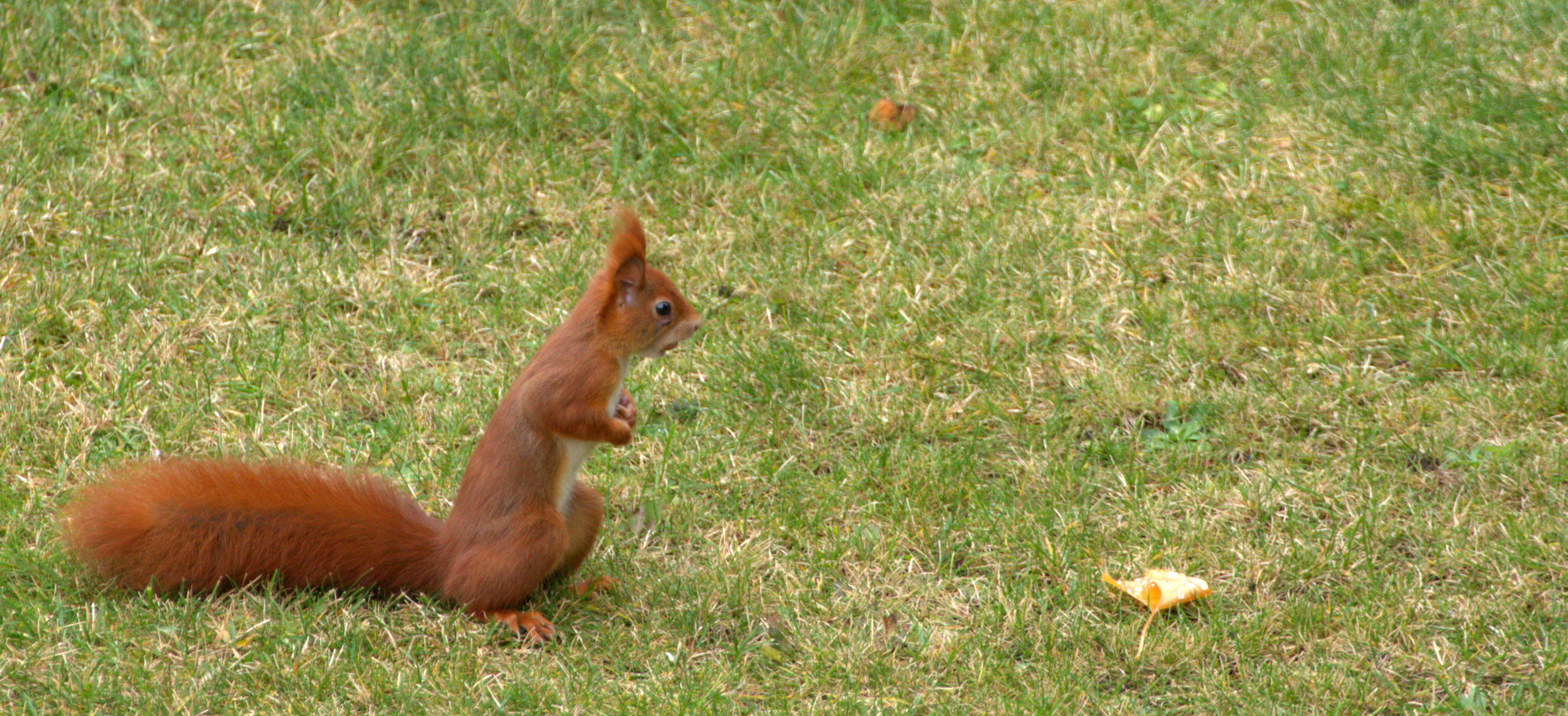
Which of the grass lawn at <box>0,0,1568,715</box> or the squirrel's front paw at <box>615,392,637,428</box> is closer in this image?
the grass lawn at <box>0,0,1568,715</box>

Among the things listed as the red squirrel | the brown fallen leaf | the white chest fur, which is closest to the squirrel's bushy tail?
the red squirrel

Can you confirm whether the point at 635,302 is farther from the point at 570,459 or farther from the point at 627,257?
the point at 570,459

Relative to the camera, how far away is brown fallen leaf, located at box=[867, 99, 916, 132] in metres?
4.63

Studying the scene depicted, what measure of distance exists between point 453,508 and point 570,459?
0.77 feet

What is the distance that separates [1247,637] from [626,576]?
45.6 inches

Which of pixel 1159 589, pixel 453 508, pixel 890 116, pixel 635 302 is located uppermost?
pixel 635 302

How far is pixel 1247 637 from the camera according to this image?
2693mm

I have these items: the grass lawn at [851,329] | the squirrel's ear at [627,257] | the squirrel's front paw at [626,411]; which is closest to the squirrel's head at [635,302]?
the squirrel's ear at [627,257]

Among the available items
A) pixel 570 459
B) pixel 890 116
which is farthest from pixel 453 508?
pixel 890 116

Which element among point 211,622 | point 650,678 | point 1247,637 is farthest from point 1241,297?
point 211,622

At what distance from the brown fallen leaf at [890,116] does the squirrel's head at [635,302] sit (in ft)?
6.82

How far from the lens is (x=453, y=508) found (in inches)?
107

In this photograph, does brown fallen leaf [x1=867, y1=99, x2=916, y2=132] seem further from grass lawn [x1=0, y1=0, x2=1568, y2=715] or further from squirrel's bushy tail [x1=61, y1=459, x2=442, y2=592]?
squirrel's bushy tail [x1=61, y1=459, x2=442, y2=592]

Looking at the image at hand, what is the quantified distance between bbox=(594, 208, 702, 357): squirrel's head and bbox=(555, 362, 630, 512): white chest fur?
0.22ft
